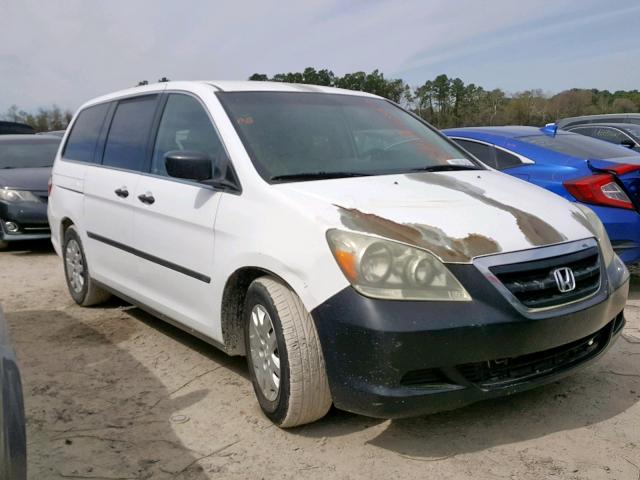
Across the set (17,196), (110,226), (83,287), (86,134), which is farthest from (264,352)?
(17,196)

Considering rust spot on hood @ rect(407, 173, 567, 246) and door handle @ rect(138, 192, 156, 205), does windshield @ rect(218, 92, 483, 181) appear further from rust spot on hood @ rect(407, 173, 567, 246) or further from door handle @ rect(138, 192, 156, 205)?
door handle @ rect(138, 192, 156, 205)

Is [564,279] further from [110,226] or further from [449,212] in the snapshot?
[110,226]

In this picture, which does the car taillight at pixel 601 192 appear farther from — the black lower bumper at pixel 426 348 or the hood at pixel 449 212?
the black lower bumper at pixel 426 348

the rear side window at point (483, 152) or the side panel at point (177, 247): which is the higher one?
the rear side window at point (483, 152)

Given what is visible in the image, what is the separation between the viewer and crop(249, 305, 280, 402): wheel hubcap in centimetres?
295

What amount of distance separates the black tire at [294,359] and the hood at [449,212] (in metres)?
0.43

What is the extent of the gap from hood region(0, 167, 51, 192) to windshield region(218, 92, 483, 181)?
5.46 meters

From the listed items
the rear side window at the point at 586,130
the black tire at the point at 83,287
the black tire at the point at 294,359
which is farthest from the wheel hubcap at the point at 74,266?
the rear side window at the point at 586,130

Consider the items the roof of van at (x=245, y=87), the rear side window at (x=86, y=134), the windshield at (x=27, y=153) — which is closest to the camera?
the roof of van at (x=245, y=87)

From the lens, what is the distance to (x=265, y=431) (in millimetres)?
3037

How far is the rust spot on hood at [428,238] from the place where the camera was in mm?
2598

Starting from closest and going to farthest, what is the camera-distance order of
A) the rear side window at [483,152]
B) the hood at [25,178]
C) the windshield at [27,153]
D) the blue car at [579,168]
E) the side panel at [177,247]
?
1. the side panel at [177,247]
2. the blue car at [579,168]
3. the rear side window at [483,152]
4. the hood at [25,178]
5. the windshield at [27,153]

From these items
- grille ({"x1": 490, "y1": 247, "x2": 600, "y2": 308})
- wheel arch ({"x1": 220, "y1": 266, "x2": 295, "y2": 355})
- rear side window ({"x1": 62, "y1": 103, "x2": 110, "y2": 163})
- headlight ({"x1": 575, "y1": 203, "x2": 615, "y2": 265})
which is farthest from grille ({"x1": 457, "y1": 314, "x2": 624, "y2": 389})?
rear side window ({"x1": 62, "y1": 103, "x2": 110, "y2": 163})

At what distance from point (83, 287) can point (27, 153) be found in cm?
502
